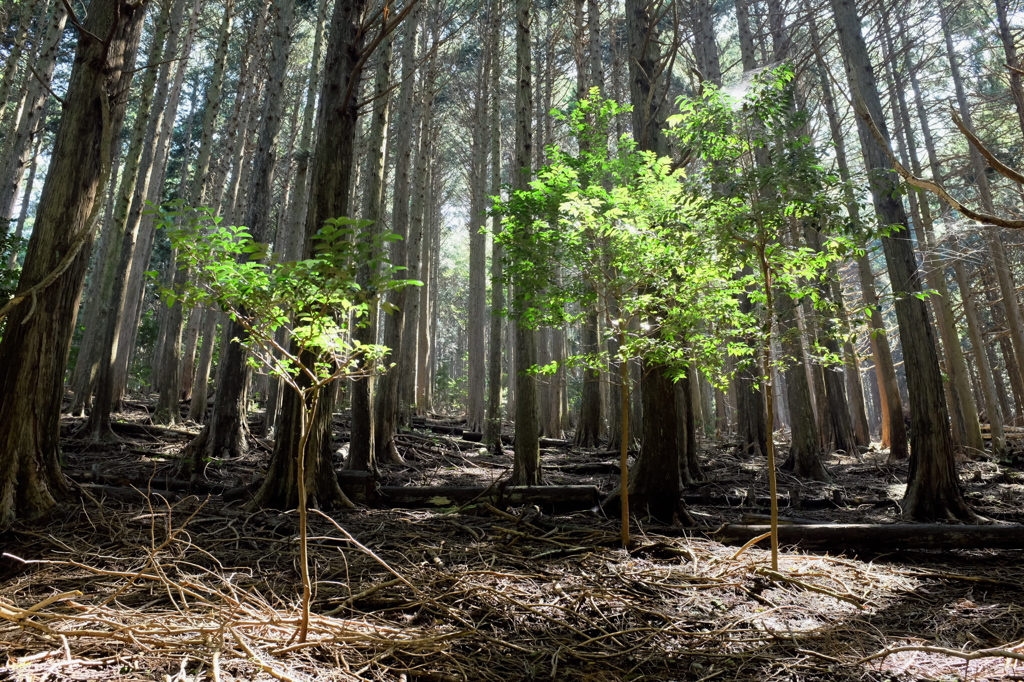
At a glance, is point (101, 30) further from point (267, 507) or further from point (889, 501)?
point (889, 501)

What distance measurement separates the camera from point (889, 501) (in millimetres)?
6801

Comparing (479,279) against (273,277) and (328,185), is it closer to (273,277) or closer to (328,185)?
(328,185)

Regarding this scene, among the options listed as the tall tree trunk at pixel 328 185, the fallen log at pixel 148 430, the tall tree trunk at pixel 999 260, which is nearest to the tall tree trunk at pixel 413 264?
the fallen log at pixel 148 430

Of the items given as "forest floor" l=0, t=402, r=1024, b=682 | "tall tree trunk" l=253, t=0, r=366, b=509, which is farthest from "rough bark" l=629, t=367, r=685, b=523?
"tall tree trunk" l=253, t=0, r=366, b=509

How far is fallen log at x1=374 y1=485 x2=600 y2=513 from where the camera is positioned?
19.1 feet

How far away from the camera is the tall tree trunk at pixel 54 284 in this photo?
4211mm

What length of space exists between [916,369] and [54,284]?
8.46 m

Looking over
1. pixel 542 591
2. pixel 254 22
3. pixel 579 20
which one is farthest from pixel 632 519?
pixel 254 22

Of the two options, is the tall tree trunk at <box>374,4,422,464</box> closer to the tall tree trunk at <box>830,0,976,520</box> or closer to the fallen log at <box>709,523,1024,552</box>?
the fallen log at <box>709,523,1024,552</box>

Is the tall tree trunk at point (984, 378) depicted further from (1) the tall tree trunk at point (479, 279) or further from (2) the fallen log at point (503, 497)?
(1) the tall tree trunk at point (479, 279)

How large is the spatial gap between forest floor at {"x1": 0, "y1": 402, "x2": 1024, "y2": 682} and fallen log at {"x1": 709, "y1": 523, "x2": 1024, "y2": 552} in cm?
13

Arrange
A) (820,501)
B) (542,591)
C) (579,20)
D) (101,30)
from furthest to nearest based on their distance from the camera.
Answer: (579,20)
(820,501)
(101,30)
(542,591)

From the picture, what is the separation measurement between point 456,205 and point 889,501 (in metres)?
27.3

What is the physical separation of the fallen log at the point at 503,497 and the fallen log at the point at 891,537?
1389 millimetres
